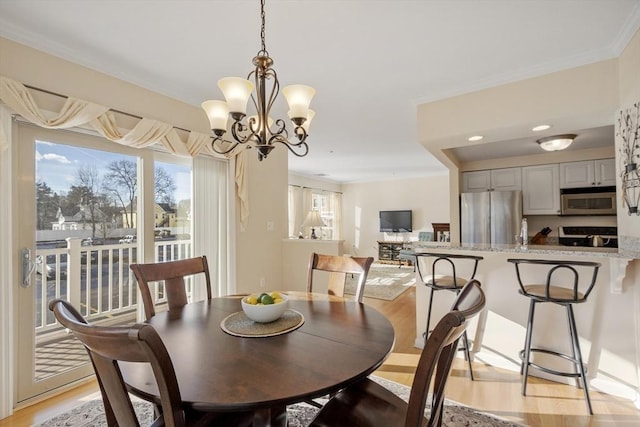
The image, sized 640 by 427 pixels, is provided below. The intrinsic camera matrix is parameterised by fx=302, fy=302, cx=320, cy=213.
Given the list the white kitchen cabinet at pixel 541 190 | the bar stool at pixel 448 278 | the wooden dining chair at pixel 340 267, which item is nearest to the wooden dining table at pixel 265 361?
the wooden dining chair at pixel 340 267

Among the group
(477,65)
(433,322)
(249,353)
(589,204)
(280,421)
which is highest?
(477,65)

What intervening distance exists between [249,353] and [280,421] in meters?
0.35

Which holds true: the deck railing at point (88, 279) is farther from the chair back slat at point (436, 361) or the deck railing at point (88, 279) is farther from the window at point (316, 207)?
the window at point (316, 207)

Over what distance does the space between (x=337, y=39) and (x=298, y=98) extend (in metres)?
0.78

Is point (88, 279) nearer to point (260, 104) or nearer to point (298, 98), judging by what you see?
point (260, 104)

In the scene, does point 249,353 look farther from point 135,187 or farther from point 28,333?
point 135,187

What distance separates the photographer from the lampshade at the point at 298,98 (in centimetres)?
160

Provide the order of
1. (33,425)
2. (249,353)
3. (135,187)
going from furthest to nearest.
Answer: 1. (135,187)
2. (33,425)
3. (249,353)

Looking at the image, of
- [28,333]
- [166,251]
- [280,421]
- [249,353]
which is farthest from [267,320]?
[166,251]

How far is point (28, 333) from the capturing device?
2.08 m

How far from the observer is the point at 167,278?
72.9 inches

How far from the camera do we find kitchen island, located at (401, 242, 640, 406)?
2119 millimetres

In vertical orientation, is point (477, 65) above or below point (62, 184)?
above

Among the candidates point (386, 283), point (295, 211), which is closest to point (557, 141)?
point (386, 283)
